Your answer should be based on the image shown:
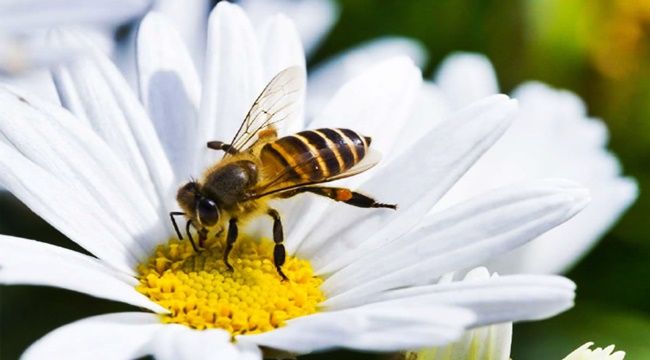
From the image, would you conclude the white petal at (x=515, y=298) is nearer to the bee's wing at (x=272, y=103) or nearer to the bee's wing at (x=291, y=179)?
the bee's wing at (x=291, y=179)

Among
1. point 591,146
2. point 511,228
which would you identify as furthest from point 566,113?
point 511,228

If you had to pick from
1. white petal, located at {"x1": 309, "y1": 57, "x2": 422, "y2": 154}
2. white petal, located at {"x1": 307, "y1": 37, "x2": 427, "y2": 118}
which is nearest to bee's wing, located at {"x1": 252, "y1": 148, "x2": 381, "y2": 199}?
white petal, located at {"x1": 309, "y1": 57, "x2": 422, "y2": 154}

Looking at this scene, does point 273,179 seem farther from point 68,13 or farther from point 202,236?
point 68,13

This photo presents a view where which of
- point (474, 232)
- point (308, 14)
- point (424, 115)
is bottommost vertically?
point (474, 232)

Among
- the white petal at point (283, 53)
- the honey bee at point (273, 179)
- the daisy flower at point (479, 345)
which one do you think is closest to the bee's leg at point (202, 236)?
the honey bee at point (273, 179)

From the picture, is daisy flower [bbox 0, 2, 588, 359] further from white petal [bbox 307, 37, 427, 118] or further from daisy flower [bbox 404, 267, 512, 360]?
white petal [bbox 307, 37, 427, 118]

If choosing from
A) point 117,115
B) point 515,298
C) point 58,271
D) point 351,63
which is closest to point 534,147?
point 351,63
